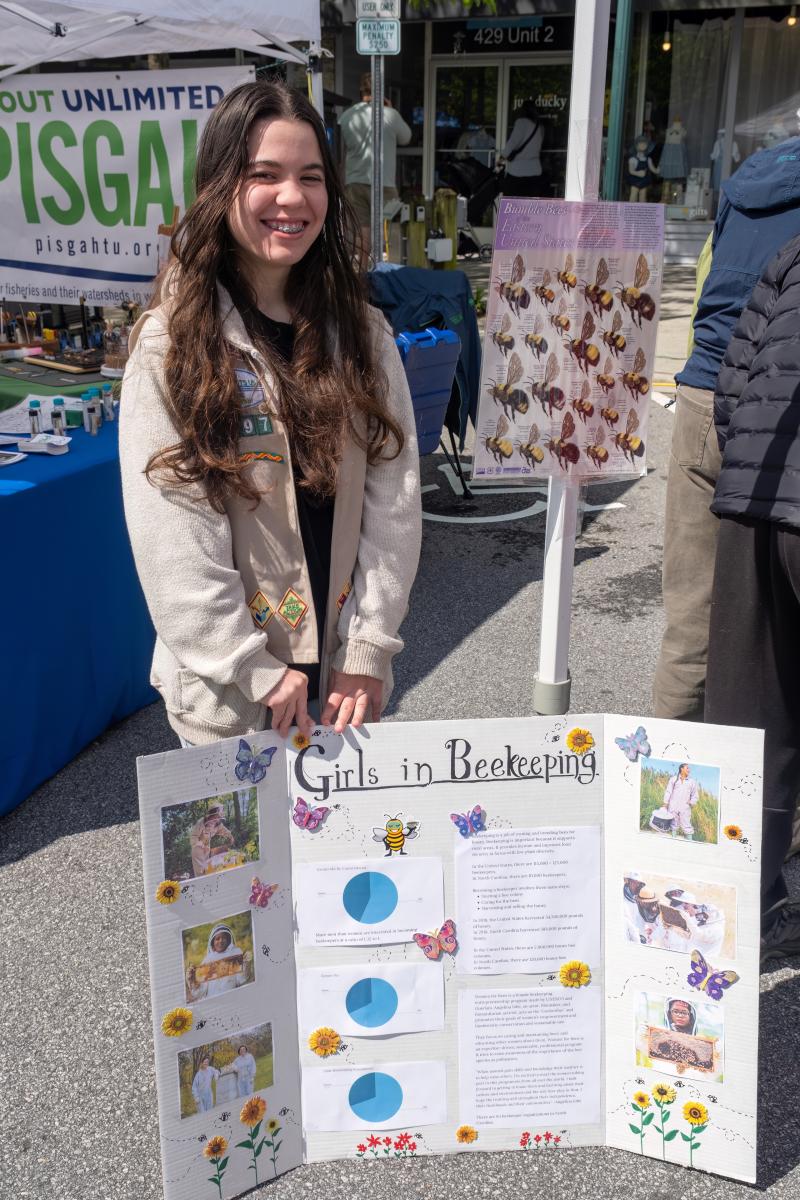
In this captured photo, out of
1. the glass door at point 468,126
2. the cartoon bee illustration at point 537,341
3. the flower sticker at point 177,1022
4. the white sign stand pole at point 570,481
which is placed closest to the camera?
the flower sticker at point 177,1022

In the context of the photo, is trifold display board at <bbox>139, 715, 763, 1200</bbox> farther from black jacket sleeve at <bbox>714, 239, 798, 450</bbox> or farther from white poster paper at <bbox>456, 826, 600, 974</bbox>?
black jacket sleeve at <bbox>714, 239, 798, 450</bbox>

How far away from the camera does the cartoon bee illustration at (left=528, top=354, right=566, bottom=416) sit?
2.76 m

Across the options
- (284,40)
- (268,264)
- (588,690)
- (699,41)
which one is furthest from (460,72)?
(268,264)

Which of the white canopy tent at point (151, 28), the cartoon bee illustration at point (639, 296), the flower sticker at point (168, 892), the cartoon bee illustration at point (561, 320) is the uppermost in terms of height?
the white canopy tent at point (151, 28)

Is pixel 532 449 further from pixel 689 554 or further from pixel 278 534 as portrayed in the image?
pixel 278 534

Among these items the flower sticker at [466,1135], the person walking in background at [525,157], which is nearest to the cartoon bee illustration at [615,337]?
the flower sticker at [466,1135]

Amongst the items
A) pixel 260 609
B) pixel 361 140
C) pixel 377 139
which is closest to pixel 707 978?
pixel 260 609

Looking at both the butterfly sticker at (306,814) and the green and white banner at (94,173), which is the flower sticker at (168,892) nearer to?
the butterfly sticker at (306,814)

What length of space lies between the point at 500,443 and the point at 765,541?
32.6 inches

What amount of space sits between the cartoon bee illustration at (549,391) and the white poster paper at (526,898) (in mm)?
1255

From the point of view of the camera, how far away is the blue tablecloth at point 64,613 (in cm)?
311

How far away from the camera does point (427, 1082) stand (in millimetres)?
1974

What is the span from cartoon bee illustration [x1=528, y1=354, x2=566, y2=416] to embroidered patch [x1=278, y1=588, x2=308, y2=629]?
1.20 metres

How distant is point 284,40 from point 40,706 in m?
3.17
